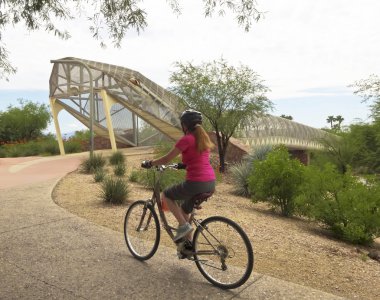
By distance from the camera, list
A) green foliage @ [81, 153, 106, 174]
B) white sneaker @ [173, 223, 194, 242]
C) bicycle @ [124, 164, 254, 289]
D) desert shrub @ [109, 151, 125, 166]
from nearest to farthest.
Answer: bicycle @ [124, 164, 254, 289] < white sneaker @ [173, 223, 194, 242] < green foliage @ [81, 153, 106, 174] < desert shrub @ [109, 151, 125, 166]

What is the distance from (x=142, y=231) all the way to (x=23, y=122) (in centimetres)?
3931

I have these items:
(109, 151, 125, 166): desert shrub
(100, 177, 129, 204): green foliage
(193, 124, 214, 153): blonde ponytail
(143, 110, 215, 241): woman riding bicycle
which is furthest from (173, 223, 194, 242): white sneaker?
(109, 151, 125, 166): desert shrub

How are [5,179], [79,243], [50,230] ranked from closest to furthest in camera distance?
[79,243] → [50,230] → [5,179]

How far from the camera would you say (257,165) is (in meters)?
11.8

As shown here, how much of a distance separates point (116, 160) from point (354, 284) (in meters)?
13.5

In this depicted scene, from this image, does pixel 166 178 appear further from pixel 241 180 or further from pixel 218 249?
pixel 218 249

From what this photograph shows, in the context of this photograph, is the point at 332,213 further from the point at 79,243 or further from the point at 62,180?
the point at 62,180

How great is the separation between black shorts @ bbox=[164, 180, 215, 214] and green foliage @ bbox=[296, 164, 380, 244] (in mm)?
5839

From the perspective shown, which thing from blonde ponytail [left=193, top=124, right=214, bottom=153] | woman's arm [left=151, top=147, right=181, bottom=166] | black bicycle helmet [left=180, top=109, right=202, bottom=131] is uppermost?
black bicycle helmet [left=180, top=109, right=202, bottom=131]

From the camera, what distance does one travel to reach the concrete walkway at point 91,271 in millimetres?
4109

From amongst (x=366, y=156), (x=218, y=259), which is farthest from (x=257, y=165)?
(x=366, y=156)

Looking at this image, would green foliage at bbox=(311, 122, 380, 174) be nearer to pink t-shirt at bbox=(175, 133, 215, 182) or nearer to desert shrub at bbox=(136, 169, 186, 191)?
desert shrub at bbox=(136, 169, 186, 191)

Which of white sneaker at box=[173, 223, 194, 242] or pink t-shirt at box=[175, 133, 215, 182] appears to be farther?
white sneaker at box=[173, 223, 194, 242]

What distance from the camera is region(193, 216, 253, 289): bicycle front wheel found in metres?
4.10
